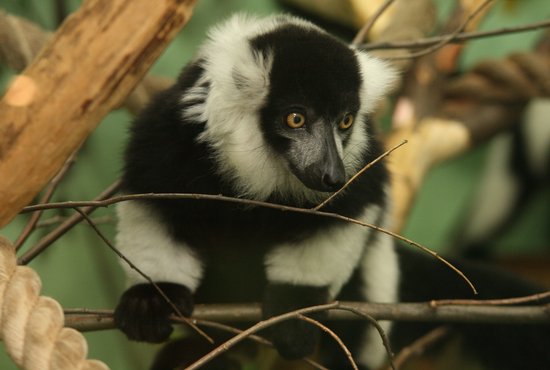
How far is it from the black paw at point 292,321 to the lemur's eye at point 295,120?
0.45 meters

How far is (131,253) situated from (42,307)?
721 mm

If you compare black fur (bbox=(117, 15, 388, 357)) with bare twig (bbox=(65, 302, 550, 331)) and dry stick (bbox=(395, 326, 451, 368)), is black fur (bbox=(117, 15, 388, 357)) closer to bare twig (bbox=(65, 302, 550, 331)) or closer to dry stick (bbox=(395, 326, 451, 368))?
bare twig (bbox=(65, 302, 550, 331))

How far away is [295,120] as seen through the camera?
2.02m

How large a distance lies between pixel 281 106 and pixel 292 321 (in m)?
0.57

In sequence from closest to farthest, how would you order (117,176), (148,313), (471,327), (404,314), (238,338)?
(238,338)
(404,314)
(148,313)
(471,327)
(117,176)

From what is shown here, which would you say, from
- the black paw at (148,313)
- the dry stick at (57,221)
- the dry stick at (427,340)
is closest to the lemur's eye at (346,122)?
the black paw at (148,313)

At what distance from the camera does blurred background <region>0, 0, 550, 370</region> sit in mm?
3293

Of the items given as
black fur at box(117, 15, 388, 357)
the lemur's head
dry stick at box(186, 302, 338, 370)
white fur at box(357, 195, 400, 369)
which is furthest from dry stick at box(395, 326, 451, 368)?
dry stick at box(186, 302, 338, 370)

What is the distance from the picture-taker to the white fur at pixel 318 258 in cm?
209

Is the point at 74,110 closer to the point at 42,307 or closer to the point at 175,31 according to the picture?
the point at 175,31

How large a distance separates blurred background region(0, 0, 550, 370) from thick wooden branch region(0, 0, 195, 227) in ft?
2.81

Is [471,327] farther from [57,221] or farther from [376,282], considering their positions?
[57,221]

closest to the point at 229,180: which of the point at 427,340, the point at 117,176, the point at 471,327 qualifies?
the point at 427,340

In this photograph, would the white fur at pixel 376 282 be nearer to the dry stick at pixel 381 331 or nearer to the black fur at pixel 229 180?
the black fur at pixel 229 180
